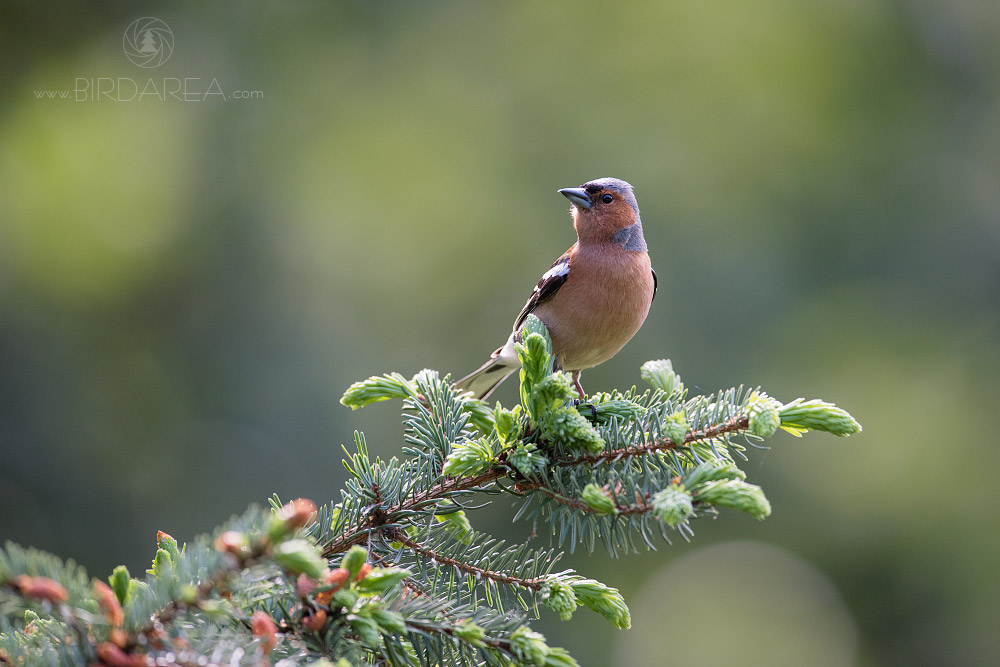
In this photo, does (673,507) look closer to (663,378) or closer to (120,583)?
(663,378)

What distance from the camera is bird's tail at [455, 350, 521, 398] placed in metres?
4.83

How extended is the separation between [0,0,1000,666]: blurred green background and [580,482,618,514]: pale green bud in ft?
25.0

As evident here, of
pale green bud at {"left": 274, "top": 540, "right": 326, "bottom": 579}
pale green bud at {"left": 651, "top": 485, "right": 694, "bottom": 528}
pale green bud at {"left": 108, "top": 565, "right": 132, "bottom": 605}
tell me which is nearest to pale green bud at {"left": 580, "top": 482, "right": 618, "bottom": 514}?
pale green bud at {"left": 651, "top": 485, "right": 694, "bottom": 528}

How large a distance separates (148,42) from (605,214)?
844cm

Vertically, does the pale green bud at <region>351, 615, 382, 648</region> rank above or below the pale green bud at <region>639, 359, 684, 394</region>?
below

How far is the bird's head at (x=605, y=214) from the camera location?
202 inches

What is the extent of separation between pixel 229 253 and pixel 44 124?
105 inches

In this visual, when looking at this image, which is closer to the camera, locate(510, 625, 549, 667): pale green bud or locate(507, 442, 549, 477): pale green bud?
locate(510, 625, 549, 667): pale green bud

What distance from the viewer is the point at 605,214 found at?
518cm

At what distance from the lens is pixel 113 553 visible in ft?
32.4

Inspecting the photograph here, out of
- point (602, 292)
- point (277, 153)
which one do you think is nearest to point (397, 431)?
point (277, 153)

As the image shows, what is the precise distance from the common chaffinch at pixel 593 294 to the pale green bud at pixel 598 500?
2157 millimetres

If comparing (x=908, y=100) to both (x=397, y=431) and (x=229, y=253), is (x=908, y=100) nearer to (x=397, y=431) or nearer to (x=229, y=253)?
(x=397, y=431)

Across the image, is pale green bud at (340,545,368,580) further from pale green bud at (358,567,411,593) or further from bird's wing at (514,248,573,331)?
bird's wing at (514,248,573,331)
